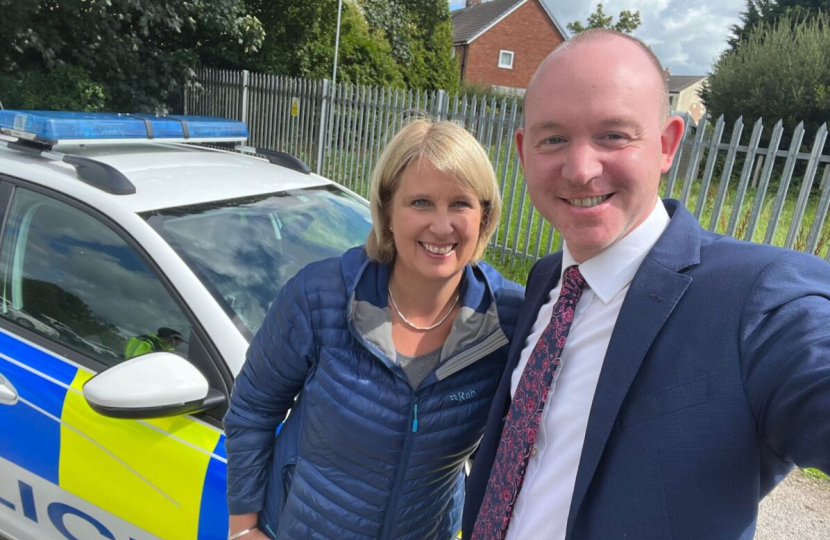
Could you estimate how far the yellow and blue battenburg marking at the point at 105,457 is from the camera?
1488 mm

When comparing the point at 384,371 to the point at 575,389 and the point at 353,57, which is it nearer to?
the point at 575,389

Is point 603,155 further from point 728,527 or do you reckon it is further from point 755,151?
point 755,151

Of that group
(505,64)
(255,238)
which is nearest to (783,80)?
(255,238)

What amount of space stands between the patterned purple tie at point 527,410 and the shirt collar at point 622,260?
44 mm

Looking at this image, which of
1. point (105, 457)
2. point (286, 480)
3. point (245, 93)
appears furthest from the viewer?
point (245, 93)

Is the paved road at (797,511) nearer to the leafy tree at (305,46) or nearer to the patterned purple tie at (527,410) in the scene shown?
the patterned purple tie at (527,410)

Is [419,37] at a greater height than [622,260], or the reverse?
[419,37]

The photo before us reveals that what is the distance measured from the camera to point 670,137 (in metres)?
1.04

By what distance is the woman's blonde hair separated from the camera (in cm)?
127

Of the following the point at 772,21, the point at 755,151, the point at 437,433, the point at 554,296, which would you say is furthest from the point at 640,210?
the point at 772,21

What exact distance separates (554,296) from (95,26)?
10069 millimetres

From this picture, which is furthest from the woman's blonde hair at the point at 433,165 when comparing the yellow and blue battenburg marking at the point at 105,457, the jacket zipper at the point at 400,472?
the yellow and blue battenburg marking at the point at 105,457

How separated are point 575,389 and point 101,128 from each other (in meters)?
2.15

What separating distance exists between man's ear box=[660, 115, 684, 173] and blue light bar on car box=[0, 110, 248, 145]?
2.10m
